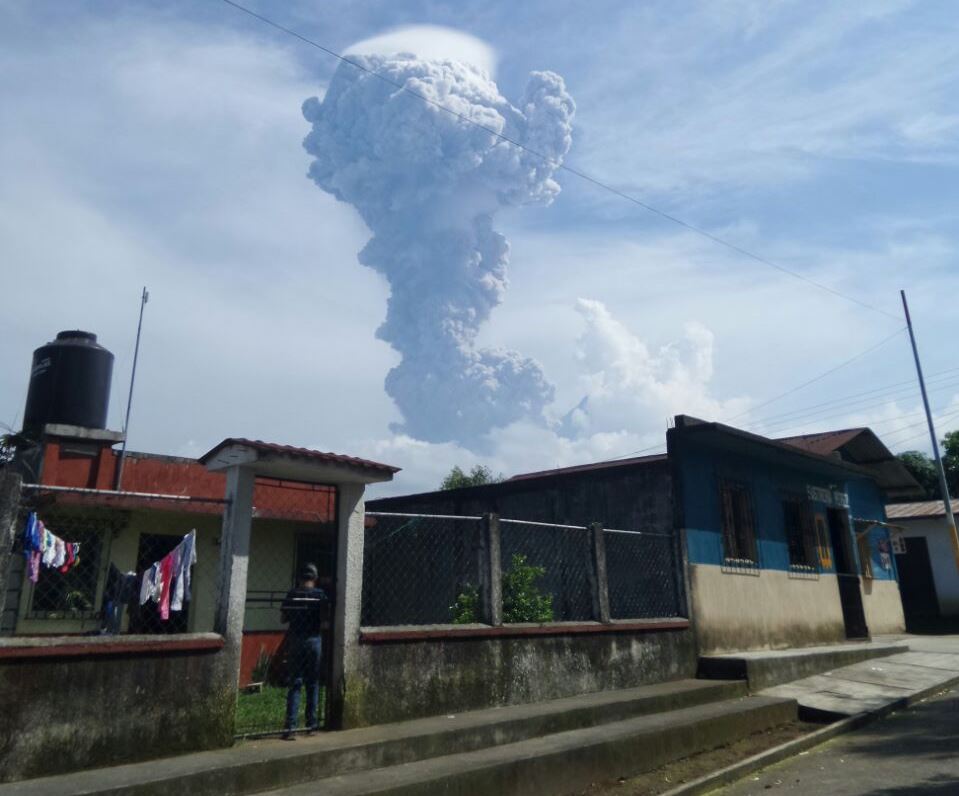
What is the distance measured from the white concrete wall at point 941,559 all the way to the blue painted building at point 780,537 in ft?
15.8

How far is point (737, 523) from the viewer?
39.6 ft

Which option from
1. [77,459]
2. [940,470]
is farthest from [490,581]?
[940,470]

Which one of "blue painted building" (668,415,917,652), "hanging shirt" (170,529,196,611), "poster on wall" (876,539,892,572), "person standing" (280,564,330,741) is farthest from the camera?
"poster on wall" (876,539,892,572)

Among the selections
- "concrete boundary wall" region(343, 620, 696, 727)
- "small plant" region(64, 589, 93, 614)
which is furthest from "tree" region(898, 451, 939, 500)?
"small plant" region(64, 589, 93, 614)

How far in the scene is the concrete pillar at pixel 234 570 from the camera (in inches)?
225

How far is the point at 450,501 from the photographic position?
13.8 meters

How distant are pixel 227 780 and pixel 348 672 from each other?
1.53m

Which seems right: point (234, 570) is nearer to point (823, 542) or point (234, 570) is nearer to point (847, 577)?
point (823, 542)

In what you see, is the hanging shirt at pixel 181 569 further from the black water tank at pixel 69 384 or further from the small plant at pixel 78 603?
the black water tank at pixel 69 384

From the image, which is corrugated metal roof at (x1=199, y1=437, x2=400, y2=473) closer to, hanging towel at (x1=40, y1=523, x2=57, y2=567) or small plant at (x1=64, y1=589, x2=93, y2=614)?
hanging towel at (x1=40, y1=523, x2=57, y2=567)

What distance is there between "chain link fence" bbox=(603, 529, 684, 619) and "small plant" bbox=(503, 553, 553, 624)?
3.51ft

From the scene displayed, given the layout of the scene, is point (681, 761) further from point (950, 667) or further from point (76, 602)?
point (76, 602)

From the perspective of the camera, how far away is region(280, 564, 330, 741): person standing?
614 centimetres

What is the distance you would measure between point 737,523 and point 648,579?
244cm
